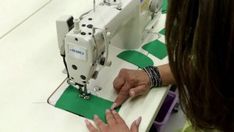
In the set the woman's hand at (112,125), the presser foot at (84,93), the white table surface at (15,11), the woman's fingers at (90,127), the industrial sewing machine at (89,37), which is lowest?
the woman's fingers at (90,127)

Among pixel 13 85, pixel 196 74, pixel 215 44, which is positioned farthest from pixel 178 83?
pixel 13 85

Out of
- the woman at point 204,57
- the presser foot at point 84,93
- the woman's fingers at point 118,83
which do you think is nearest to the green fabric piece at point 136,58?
the woman's fingers at point 118,83

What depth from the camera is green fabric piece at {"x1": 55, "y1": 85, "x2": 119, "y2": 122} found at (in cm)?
120

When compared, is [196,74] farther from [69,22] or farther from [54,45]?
[54,45]

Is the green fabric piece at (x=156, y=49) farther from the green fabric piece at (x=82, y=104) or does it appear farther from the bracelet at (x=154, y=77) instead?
the green fabric piece at (x=82, y=104)

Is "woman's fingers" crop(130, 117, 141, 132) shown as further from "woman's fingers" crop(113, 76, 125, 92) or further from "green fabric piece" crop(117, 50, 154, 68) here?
"green fabric piece" crop(117, 50, 154, 68)

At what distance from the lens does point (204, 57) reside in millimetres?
747

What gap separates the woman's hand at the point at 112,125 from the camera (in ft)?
3.70

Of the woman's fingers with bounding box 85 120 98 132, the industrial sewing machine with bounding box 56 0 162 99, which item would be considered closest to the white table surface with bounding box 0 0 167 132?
the woman's fingers with bounding box 85 120 98 132

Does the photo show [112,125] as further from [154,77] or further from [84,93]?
[154,77]

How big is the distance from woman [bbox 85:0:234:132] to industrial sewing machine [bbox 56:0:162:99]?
317 mm

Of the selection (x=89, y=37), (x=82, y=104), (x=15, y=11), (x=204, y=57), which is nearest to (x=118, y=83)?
(x=82, y=104)

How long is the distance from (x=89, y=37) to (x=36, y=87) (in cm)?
36

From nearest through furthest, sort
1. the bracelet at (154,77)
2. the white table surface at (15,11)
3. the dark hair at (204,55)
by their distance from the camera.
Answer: the dark hair at (204,55)
the bracelet at (154,77)
the white table surface at (15,11)
